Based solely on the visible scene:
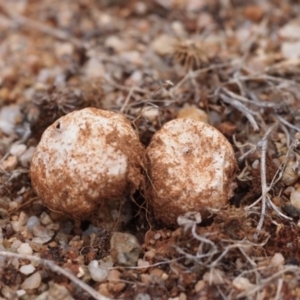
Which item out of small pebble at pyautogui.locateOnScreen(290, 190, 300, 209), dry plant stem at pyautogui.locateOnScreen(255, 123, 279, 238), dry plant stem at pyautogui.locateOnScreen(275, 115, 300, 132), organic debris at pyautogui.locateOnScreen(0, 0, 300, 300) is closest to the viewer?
organic debris at pyautogui.locateOnScreen(0, 0, 300, 300)

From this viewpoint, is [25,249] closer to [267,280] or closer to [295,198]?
[267,280]

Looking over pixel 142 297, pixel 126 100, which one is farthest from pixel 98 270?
pixel 126 100

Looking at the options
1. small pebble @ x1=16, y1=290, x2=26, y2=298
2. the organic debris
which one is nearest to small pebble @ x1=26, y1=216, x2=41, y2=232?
the organic debris

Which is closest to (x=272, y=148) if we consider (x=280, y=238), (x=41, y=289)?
(x=280, y=238)

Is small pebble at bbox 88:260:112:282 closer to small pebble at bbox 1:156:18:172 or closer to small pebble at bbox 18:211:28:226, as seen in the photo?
small pebble at bbox 18:211:28:226

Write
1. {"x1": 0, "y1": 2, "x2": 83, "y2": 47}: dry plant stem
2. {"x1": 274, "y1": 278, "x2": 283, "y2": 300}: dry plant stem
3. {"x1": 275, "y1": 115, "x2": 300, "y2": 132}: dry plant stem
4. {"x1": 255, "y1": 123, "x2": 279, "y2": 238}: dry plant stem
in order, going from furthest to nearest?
{"x1": 0, "y1": 2, "x2": 83, "y2": 47}: dry plant stem
{"x1": 275, "y1": 115, "x2": 300, "y2": 132}: dry plant stem
{"x1": 255, "y1": 123, "x2": 279, "y2": 238}: dry plant stem
{"x1": 274, "y1": 278, "x2": 283, "y2": 300}: dry plant stem
